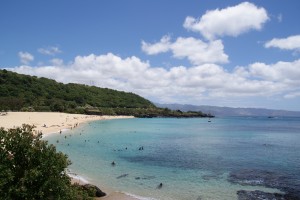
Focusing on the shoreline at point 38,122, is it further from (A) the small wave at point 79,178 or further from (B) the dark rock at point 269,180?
(B) the dark rock at point 269,180

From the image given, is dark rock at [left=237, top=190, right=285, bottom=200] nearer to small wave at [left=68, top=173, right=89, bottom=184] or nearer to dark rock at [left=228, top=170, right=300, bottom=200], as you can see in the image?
dark rock at [left=228, top=170, right=300, bottom=200]

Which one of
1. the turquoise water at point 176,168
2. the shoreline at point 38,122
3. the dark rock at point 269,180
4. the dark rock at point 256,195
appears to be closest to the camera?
the dark rock at point 256,195

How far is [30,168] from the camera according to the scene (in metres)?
17.5

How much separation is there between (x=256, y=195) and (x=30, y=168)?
79.4 feet

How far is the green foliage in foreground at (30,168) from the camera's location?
16688 mm

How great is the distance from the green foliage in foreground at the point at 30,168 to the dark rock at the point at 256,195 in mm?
20389

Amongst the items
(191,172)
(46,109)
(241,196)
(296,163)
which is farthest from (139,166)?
(46,109)

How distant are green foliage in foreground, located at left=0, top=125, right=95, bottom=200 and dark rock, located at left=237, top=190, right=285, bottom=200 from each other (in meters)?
20.4

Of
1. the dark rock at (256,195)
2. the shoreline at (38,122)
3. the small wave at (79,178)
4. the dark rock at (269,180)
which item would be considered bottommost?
the dark rock at (256,195)

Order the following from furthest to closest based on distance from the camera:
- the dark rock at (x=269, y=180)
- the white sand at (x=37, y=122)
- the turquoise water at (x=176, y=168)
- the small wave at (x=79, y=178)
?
the white sand at (x=37, y=122) < the small wave at (x=79, y=178) < the turquoise water at (x=176, y=168) < the dark rock at (x=269, y=180)

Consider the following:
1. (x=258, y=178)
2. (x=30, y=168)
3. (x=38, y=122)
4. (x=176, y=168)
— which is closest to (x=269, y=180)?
(x=258, y=178)

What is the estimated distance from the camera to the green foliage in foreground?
16688mm

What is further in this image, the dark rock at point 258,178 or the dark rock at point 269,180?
the dark rock at point 258,178

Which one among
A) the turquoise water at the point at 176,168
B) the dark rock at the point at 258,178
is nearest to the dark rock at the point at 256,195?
the turquoise water at the point at 176,168
